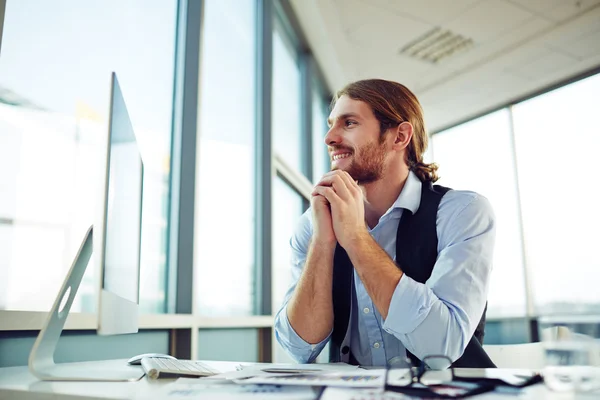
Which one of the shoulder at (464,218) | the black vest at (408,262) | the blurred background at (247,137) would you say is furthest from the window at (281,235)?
the shoulder at (464,218)

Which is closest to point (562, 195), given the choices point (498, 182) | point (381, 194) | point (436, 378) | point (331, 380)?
point (498, 182)

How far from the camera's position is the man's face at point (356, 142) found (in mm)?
1607

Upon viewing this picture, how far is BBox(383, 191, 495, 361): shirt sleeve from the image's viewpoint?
41.8 inches

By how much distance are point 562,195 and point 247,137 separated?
3.34 meters

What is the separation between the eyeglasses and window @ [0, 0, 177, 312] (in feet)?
1.67

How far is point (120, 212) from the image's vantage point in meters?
0.82

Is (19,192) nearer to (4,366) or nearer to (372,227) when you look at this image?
(4,366)

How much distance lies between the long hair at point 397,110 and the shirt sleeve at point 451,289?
1.12 feet

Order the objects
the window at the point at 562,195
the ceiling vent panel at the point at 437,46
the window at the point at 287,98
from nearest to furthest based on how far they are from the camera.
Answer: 1. the window at the point at 287,98
2. the ceiling vent panel at the point at 437,46
3. the window at the point at 562,195

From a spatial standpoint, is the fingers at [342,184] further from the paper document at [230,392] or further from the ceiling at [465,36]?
the ceiling at [465,36]

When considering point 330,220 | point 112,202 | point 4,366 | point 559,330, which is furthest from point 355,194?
point 4,366

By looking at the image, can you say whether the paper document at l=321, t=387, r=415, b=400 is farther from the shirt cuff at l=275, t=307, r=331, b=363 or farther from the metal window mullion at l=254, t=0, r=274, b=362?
the metal window mullion at l=254, t=0, r=274, b=362

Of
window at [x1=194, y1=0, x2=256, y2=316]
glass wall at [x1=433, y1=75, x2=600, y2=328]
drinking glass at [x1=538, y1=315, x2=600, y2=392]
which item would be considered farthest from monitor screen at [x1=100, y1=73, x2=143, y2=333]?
glass wall at [x1=433, y1=75, x2=600, y2=328]

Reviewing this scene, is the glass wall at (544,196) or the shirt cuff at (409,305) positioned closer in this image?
the shirt cuff at (409,305)
